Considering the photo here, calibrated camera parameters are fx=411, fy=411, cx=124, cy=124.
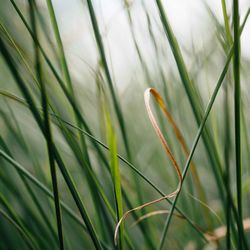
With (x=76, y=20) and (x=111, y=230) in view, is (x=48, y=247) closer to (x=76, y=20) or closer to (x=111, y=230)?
(x=111, y=230)

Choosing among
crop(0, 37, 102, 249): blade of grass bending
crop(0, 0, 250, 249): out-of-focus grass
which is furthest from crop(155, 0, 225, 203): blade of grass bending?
crop(0, 37, 102, 249): blade of grass bending

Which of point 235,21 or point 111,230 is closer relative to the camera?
point 235,21

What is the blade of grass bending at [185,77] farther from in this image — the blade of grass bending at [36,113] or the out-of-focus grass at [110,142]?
the blade of grass bending at [36,113]

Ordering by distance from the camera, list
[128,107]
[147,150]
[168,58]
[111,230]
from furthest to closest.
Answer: [128,107]
[147,150]
[168,58]
[111,230]

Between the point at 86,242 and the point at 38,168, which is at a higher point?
the point at 38,168

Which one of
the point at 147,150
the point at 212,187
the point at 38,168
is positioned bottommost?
the point at 212,187

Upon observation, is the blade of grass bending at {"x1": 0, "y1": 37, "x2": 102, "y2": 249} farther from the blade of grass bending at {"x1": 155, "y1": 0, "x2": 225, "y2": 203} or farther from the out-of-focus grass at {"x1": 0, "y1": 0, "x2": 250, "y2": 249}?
A: the blade of grass bending at {"x1": 155, "y1": 0, "x2": 225, "y2": 203}

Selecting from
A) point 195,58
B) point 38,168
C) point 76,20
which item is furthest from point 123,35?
point 38,168

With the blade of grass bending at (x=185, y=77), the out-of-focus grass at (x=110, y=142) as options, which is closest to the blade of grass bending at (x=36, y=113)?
the out-of-focus grass at (x=110, y=142)
